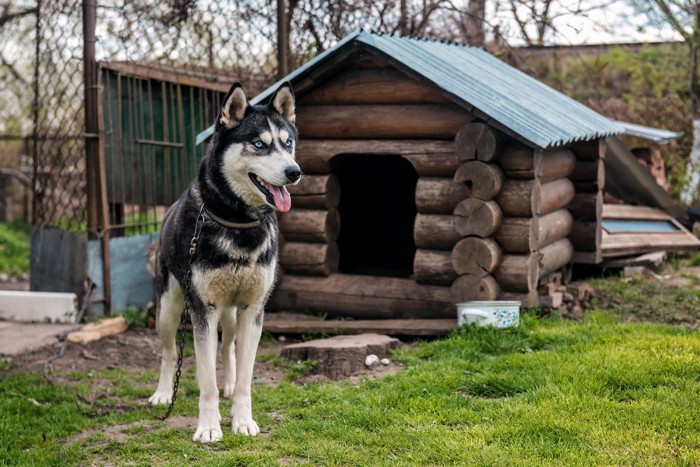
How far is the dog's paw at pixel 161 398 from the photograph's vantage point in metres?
5.62

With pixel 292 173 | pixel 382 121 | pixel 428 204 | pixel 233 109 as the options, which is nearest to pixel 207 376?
pixel 292 173

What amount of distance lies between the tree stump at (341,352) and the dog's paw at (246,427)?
1093 millimetres

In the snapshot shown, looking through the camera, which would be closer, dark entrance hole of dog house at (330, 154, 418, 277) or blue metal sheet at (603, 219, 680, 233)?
dark entrance hole of dog house at (330, 154, 418, 277)

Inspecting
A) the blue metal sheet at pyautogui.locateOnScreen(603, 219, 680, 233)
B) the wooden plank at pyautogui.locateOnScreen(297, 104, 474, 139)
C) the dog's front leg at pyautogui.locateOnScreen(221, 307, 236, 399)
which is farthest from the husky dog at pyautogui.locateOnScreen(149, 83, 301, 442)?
the blue metal sheet at pyautogui.locateOnScreen(603, 219, 680, 233)

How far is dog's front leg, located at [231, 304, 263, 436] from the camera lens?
4.86 metres

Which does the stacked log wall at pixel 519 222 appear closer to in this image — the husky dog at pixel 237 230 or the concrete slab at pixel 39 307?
the husky dog at pixel 237 230

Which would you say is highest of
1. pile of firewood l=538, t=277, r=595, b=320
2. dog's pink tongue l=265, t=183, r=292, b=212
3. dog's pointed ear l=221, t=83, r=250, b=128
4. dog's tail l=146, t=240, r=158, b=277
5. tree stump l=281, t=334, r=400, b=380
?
dog's pointed ear l=221, t=83, r=250, b=128

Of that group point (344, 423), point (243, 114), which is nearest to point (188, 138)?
point (243, 114)

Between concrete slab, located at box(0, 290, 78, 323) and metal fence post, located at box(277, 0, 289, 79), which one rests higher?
metal fence post, located at box(277, 0, 289, 79)

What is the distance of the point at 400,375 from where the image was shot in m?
5.64

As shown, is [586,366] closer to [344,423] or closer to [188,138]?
[344,423]

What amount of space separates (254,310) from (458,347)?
6.21 ft

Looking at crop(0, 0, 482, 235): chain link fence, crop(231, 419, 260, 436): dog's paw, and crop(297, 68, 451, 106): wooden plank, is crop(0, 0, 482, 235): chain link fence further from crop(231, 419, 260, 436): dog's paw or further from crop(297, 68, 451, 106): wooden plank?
crop(231, 419, 260, 436): dog's paw

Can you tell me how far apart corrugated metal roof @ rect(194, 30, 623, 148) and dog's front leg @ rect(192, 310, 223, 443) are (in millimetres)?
2686
